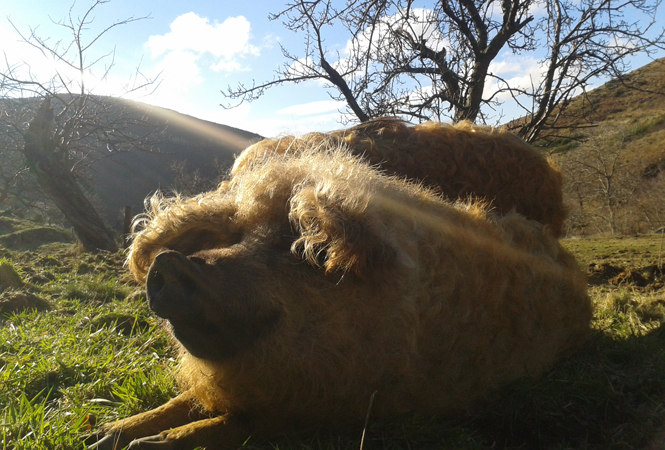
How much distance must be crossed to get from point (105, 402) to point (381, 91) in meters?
4.62

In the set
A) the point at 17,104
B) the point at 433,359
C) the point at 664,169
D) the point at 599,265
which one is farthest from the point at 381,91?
the point at 664,169

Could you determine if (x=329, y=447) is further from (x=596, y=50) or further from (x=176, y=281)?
(x=596, y=50)

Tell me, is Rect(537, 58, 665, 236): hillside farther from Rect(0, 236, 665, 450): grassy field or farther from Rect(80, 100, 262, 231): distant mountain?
Rect(80, 100, 262, 231): distant mountain

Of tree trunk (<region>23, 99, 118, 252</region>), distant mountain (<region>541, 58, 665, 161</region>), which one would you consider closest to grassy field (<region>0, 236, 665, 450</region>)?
tree trunk (<region>23, 99, 118, 252</region>)

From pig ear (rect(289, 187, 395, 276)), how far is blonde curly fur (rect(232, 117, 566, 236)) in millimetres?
1425

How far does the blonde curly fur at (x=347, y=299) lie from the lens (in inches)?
61.0

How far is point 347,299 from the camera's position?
5.22 ft

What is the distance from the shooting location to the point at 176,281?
1364 mm

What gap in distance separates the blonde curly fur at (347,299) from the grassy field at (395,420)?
4.1 inches

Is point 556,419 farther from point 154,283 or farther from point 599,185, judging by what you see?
point 599,185

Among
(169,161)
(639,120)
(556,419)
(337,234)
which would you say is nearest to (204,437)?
(337,234)

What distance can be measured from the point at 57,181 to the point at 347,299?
29.3ft

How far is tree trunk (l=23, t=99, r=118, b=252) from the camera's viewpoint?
8.47 m

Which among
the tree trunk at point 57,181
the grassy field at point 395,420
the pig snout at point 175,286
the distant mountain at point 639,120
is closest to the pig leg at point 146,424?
the grassy field at point 395,420
